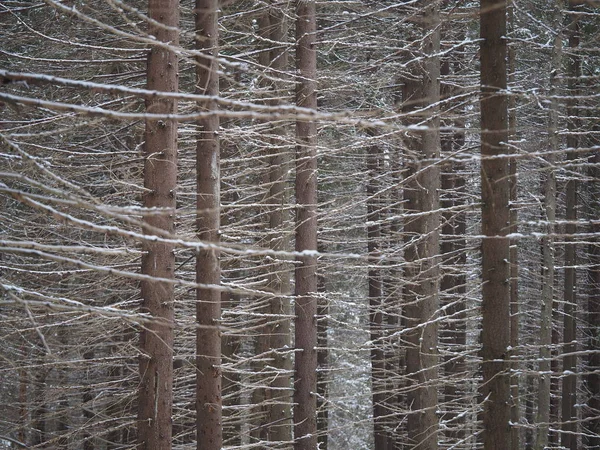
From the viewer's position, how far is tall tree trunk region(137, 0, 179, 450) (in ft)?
23.2

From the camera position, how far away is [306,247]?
1029 centimetres

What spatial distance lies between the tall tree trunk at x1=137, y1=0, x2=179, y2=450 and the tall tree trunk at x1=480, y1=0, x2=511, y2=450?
3.37m

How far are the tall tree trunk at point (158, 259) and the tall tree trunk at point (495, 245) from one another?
3374 mm

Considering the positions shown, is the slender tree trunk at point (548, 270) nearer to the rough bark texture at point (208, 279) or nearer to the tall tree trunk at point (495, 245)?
the tall tree trunk at point (495, 245)

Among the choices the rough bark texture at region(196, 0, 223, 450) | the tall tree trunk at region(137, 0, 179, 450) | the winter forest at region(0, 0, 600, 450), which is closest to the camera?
the winter forest at region(0, 0, 600, 450)

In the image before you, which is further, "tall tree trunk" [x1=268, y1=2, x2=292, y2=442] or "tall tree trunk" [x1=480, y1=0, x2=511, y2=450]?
Result: "tall tree trunk" [x1=268, y1=2, x2=292, y2=442]

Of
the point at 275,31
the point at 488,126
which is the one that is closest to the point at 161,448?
the point at 488,126

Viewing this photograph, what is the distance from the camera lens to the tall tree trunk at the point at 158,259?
23.2 feet

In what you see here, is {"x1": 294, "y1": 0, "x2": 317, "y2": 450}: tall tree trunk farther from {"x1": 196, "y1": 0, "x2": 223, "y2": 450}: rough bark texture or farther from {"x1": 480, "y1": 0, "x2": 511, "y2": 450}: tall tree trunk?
{"x1": 480, "y1": 0, "x2": 511, "y2": 450}: tall tree trunk

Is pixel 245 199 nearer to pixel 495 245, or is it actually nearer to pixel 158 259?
pixel 158 259

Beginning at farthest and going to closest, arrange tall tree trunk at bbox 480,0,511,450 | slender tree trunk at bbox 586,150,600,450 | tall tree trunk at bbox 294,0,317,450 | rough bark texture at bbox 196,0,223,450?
slender tree trunk at bbox 586,150,600,450, tall tree trunk at bbox 294,0,317,450, rough bark texture at bbox 196,0,223,450, tall tree trunk at bbox 480,0,511,450

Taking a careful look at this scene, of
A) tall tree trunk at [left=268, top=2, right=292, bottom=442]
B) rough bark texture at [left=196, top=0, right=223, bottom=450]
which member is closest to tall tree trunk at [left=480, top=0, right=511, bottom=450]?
rough bark texture at [left=196, top=0, right=223, bottom=450]

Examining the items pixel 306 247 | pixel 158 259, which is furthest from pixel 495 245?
pixel 306 247

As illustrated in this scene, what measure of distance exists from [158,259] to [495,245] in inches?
143
